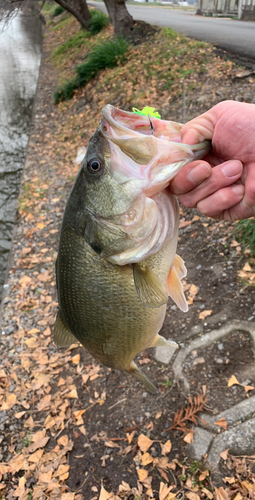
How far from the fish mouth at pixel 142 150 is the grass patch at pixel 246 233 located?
265cm

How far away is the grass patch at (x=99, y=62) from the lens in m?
9.55

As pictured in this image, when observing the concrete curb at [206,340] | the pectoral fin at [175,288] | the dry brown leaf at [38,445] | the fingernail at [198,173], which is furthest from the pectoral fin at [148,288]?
the dry brown leaf at [38,445]

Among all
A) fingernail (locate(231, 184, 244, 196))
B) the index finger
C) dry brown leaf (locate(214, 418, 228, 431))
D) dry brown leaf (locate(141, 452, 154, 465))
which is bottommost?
dry brown leaf (locate(141, 452, 154, 465))

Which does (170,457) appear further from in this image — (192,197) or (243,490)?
(192,197)

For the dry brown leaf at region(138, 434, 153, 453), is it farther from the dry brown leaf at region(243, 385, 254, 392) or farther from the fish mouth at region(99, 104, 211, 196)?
the fish mouth at region(99, 104, 211, 196)

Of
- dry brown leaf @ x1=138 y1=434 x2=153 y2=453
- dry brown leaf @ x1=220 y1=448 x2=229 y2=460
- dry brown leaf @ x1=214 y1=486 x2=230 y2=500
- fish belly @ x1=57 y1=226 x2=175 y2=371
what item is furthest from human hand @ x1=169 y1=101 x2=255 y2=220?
dry brown leaf @ x1=138 y1=434 x2=153 y2=453

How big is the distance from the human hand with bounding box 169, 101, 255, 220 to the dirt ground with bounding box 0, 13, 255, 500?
2028mm

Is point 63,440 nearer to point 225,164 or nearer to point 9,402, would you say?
point 9,402

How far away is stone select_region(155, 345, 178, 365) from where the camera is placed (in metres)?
3.53

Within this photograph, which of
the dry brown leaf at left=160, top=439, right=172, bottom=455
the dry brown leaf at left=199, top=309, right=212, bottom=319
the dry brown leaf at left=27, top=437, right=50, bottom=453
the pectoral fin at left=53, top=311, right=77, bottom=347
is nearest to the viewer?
the pectoral fin at left=53, top=311, right=77, bottom=347

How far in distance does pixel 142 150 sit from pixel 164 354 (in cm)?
269

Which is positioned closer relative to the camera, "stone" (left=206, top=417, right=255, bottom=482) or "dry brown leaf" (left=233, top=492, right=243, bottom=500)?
"dry brown leaf" (left=233, top=492, right=243, bottom=500)

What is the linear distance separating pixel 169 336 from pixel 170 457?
115 cm

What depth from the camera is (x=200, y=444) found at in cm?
286
